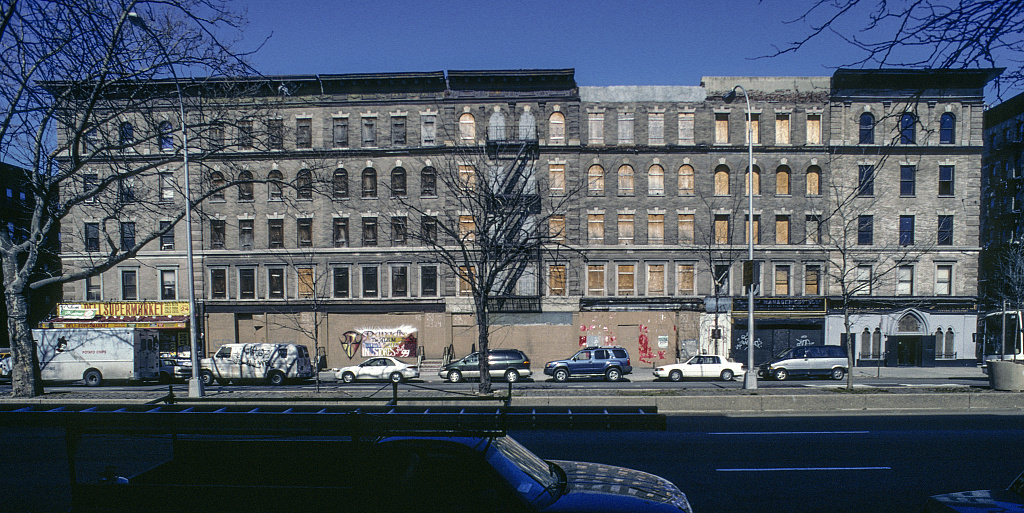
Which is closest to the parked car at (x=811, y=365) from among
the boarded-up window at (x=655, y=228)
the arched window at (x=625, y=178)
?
the boarded-up window at (x=655, y=228)

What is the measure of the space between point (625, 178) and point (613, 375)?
12155mm

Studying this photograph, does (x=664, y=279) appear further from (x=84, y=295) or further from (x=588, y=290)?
(x=84, y=295)

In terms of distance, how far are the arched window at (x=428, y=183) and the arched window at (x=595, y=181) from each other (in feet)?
30.2

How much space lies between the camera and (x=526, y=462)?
545cm

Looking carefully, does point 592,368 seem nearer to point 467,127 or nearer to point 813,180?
point 467,127

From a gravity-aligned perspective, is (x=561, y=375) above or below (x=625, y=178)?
below

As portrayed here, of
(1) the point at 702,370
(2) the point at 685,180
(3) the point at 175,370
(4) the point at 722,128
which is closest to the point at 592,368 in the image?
(1) the point at 702,370

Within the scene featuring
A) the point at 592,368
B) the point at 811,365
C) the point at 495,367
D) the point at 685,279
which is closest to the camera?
the point at 495,367

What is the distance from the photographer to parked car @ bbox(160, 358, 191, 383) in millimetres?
25969

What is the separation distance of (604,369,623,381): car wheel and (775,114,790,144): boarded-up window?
1729 cm

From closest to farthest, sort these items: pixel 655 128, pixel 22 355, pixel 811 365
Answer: pixel 22 355
pixel 811 365
pixel 655 128

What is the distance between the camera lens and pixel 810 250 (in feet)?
99.2

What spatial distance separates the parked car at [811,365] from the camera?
84.0 feet

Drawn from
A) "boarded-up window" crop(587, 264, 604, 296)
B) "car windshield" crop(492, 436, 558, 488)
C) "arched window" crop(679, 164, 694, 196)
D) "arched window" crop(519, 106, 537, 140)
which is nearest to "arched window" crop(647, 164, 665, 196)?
"arched window" crop(679, 164, 694, 196)
